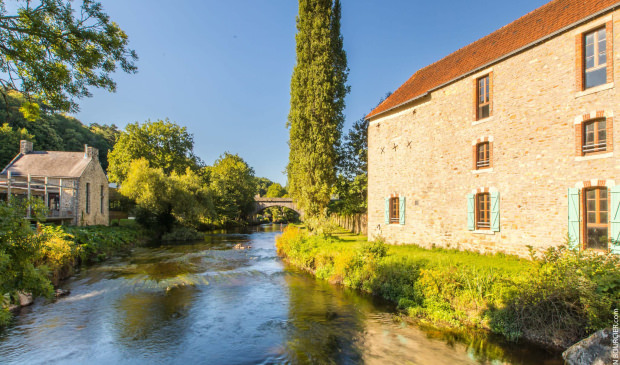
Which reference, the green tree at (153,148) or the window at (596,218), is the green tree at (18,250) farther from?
the green tree at (153,148)

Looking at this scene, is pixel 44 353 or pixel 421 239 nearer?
pixel 44 353

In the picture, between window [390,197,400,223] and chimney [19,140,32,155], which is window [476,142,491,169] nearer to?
window [390,197,400,223]

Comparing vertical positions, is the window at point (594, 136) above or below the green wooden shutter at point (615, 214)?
above

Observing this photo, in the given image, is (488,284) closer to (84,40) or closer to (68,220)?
(84,40)

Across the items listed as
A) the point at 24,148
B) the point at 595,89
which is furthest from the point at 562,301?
the point at 24,148

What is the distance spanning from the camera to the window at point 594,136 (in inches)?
353

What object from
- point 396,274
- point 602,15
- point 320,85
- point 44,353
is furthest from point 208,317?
point 320,85

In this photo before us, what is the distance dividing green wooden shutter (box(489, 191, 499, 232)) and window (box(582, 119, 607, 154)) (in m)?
2.87

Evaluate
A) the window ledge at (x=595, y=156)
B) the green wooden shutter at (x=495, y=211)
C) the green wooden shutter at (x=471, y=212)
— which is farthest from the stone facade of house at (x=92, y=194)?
the window ledge at (x=595, y=156)

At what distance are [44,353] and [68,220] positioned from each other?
67.0 feet

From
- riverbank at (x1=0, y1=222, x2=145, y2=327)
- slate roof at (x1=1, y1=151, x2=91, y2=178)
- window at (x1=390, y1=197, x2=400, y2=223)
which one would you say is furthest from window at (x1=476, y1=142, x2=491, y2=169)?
slate roof at (x1=1, y1=151, x2=91, y2=178)

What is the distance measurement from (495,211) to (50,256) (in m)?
16.3

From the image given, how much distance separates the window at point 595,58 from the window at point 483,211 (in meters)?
4.49

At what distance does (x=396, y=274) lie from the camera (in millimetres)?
10344
